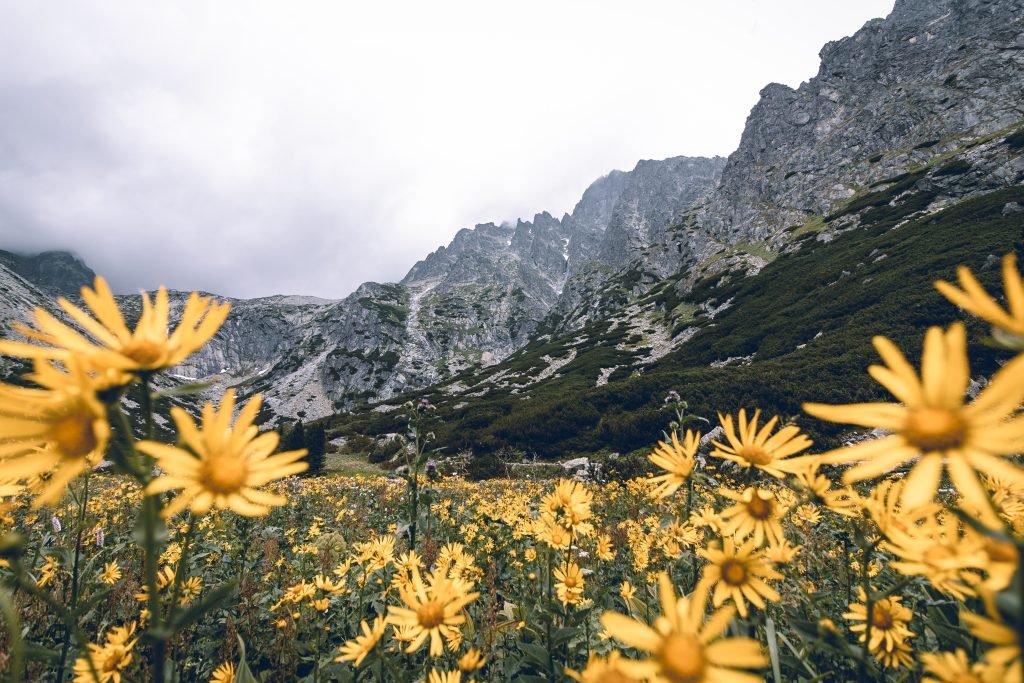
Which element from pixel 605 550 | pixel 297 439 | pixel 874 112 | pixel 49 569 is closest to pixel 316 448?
pixel 297 439

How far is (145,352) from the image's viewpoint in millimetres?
1320

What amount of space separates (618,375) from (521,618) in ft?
118

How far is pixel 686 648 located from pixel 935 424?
859mm

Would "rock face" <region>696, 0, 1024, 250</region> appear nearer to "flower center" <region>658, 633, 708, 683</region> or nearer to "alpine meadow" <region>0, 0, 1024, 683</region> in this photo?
"alpine meadow" <region>0, 0, 1024, 683</region>

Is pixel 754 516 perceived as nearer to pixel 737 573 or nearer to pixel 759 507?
pixel 759 507

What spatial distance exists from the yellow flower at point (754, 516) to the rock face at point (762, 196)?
37.5m

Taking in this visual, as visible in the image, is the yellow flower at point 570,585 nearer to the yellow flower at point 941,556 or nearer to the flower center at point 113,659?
the yellow flower at point 941,556

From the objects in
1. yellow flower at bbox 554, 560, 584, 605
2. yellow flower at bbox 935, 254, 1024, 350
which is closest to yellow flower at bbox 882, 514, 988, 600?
yellow flower at bbox 935, 254, 1024, 350

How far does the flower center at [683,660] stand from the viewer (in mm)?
1104

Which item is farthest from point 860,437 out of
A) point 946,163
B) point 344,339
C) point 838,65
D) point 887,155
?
point 344,339

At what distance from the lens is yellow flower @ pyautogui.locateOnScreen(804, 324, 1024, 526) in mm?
1001

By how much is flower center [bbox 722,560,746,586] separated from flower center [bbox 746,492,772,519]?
22cm

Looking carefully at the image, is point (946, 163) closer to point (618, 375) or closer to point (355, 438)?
point (618, 375)

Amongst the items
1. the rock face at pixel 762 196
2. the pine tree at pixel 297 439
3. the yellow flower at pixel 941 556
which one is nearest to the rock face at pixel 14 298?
the rock face at pixel 762 196
